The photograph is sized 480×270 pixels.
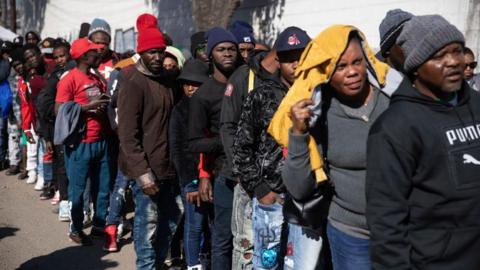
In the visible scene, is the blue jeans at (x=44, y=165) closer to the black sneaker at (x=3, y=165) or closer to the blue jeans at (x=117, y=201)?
the black sneaker at (x=3, y=165)

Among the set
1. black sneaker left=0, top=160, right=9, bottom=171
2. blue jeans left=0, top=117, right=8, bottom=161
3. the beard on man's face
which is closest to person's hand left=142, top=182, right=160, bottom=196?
the beard on man's face

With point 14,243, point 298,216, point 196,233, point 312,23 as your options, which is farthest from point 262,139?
point 312,23

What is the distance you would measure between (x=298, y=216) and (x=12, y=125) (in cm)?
812

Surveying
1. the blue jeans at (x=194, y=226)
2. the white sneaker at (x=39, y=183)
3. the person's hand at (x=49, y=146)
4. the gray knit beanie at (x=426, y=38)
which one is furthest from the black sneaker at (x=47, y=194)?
the gray knit beanie at (x=426, y=38)

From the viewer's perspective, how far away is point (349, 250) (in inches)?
114

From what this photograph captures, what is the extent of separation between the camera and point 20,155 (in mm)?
10156

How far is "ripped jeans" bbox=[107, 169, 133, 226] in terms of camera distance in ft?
19.9

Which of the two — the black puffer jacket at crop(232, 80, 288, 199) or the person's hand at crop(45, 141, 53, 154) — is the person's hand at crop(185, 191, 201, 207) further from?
the person's hand at crop(45, 141, 53, 154)

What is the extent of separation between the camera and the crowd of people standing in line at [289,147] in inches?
94.5

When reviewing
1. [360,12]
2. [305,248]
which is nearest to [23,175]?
[360,12]

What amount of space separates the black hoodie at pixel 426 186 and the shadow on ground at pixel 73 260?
3843 mm

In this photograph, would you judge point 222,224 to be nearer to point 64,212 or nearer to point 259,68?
point 259,68

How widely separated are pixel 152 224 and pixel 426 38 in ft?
10.0

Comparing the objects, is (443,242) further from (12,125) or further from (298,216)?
(12,125)
